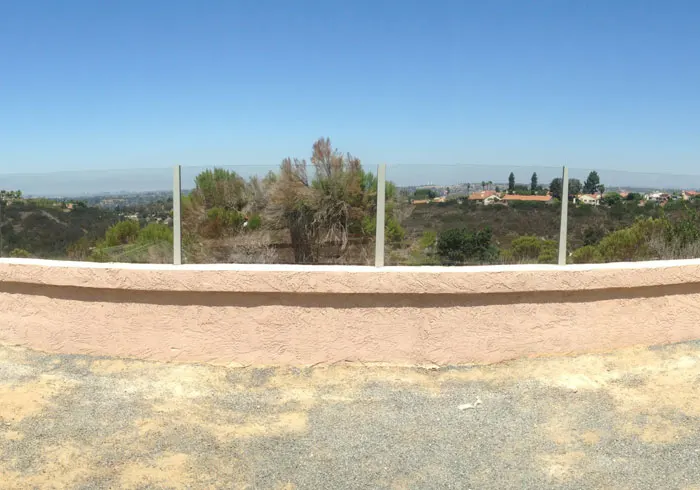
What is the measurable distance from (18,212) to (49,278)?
1390 mm

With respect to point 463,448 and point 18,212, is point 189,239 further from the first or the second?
point 463,448

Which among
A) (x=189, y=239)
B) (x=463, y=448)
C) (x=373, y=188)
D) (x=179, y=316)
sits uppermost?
(x=373, y=188)

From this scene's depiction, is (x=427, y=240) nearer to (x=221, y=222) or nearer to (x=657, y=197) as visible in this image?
(x=221, y=222)

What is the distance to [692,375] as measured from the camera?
509 centimetres

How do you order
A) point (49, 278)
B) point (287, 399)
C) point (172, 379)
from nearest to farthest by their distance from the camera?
point (287, 399) < point (172, 379) < point (49, 278)

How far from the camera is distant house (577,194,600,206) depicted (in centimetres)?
594

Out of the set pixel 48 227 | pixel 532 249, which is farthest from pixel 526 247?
pixel 48 227

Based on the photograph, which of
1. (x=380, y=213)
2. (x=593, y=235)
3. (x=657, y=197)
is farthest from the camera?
(x=657, y=197)

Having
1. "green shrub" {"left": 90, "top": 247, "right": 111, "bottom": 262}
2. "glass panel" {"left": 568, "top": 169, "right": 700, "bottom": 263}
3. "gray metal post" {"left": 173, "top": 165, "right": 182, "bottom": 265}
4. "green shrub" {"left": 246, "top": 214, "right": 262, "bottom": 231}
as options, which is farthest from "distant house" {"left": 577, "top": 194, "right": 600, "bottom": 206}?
"green shrub" {"left": 90, "top": 247, "right": 111, "bottom": 262}

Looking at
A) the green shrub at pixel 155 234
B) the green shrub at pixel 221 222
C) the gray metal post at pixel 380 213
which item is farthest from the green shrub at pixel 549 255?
the green shrub at pixel 155 234

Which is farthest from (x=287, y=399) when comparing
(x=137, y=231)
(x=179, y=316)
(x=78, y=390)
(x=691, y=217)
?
(x=691, y=217)

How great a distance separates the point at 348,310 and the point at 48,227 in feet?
11.0

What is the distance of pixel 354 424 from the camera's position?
14.3 feet

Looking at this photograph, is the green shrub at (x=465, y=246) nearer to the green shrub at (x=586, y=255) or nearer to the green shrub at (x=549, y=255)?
the green shrub at (x=549, y=255)
